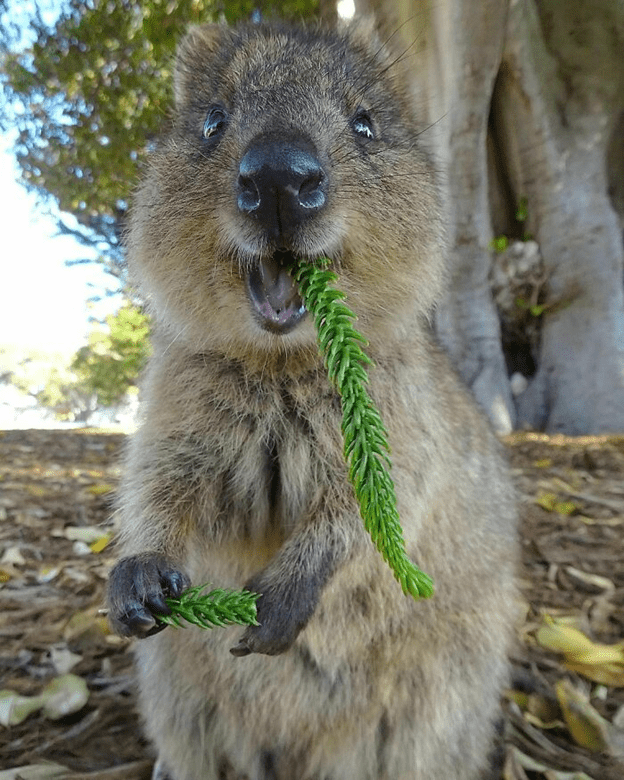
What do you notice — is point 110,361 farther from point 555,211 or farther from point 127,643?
point 127,643

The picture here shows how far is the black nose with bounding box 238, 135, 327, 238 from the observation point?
1.54 metres

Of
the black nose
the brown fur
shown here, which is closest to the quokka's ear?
the brown fur

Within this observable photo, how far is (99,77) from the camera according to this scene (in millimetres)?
8070

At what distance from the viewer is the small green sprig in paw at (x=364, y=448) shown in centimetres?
109

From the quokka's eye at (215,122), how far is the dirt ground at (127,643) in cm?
149

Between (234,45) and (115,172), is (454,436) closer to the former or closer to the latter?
(234,45)

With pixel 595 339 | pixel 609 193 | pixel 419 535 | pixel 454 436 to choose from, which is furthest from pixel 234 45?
pixel 609 193

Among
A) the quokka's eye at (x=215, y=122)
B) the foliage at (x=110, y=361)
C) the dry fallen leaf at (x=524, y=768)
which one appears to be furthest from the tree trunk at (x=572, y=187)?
the foliage at (x=110, y=361)

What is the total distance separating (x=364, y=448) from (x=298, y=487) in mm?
867

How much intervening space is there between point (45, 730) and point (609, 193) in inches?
354

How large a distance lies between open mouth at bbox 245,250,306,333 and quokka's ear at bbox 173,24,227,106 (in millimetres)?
1185

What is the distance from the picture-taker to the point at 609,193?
8.80m

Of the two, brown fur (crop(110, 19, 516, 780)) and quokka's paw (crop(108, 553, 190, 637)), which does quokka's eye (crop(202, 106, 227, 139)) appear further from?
quokka's paw (crop(108, 553, 190, 637))

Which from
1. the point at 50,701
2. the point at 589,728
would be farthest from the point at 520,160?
the point at 50,701
